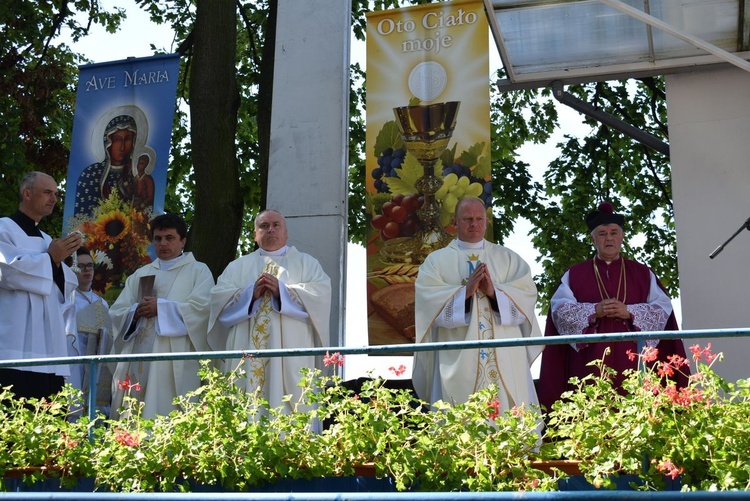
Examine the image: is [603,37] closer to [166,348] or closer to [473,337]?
[473,337]

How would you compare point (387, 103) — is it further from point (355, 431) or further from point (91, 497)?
point (91, 497)

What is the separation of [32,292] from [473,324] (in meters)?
2.98

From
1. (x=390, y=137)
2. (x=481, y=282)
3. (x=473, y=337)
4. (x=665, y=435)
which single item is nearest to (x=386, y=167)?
(x=390, y=137)

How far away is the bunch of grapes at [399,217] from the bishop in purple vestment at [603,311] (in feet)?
4.19

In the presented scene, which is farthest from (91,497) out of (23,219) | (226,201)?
(226,201)

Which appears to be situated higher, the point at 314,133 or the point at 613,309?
the point at 314,133

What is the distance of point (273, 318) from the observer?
307 inches

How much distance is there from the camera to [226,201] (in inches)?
450

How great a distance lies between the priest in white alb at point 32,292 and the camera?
7.61 meters

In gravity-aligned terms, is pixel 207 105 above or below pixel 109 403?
above

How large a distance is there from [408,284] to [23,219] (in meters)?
2.84

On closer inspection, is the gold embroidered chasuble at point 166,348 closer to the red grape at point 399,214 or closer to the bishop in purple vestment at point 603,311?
the red grape at point 399,214

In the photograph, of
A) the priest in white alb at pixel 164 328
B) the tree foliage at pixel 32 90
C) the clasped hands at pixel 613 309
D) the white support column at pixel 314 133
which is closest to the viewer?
the clasped hands at pixel 613 309

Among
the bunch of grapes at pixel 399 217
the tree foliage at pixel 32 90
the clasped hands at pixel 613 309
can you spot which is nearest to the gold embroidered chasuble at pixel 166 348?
the bunch of grapes at pixel 399 217
